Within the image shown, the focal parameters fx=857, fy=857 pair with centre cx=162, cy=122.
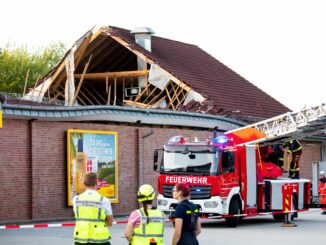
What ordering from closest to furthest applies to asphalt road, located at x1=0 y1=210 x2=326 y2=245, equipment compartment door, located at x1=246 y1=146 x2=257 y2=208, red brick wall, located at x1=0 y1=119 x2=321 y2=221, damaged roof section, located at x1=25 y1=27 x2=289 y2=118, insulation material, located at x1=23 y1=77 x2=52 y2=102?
asphalt road, located at x1=0 y1=210 x2=326 y2=245, equipment compartment door, located at x1=246 y1=146 x2=257 y2=208, red brick wall, located at x1=0 y1=119 x2=321 y2=221, damaged roof section, located at x1=25 y1=27 x2=289 y2=118, insulation material, located at x1=23 y1=77 x2=52 y2=102

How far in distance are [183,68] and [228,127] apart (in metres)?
7.56

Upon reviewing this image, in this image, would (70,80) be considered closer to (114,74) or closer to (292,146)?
(114,74)

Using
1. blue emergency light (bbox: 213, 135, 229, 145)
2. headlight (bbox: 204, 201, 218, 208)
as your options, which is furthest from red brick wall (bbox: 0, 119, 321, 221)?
headlight (bbox: 204, 201, 218, 208)

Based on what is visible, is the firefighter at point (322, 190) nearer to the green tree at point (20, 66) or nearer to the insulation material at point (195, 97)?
the insulation material at point (195, 97)

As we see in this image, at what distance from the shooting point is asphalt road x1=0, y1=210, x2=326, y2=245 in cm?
1934

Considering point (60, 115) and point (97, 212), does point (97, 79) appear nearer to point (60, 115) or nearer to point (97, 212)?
point (60, 115)

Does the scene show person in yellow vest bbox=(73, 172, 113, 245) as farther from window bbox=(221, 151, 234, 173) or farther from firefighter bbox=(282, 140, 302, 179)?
firefighter bbox=(282, 140, 302, 179)

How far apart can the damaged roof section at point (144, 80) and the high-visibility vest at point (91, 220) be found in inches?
1120

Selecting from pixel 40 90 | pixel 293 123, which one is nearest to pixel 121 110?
pixel 293 123

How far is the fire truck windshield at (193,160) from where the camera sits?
23625 millimetres

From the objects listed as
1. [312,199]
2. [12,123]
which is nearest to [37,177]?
[12,123]

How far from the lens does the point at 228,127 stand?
3638 cm

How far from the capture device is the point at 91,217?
10211mm

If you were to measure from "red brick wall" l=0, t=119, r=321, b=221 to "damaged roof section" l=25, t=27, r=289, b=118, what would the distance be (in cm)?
864
